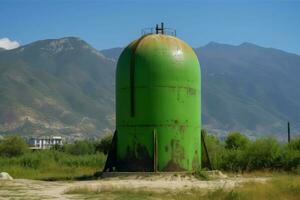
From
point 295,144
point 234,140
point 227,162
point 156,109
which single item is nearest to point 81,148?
point 234,140

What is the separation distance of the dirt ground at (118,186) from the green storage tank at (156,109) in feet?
3.22

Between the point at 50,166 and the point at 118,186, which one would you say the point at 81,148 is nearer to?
the point at 50,166

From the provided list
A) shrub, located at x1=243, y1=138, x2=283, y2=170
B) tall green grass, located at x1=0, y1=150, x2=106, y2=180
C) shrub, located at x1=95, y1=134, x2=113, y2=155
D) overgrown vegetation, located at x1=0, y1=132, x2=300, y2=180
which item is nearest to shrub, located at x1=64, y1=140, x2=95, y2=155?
shrub, located at x1=95, y1=134, x2=113, y2=155

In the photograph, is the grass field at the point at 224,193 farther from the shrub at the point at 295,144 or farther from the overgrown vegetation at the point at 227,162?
the shrub at the point at 295,144

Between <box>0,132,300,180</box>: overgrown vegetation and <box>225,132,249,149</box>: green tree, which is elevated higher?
<box>225,132,249,149</box>: green tree

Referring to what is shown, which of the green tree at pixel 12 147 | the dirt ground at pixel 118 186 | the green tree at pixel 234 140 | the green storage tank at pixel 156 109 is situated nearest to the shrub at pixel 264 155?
the green storage tank at pixel 156 109

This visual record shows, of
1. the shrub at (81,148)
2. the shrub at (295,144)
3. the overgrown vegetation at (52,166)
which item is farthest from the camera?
the shrub at (81,148)

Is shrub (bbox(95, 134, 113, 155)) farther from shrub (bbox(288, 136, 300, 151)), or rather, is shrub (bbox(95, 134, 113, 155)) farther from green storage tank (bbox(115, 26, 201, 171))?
green storage tank (bbox(115, 26, 201, 171))

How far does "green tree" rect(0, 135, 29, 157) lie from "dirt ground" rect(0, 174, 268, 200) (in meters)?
41.7

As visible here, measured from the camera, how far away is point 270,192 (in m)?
19.2

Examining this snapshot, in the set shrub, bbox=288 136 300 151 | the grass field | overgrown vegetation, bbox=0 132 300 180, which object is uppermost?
shrub, bbox=288 136 300 151

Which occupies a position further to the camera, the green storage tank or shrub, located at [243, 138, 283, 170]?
shrub, located at [243, 138, 283, 170]

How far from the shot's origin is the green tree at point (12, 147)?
6625 centimetres

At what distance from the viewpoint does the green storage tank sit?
26.6 m
